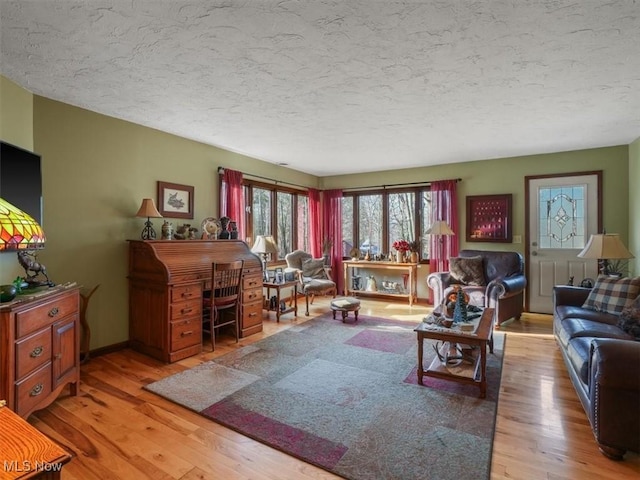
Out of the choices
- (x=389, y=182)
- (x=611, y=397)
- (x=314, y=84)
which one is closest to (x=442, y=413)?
(x=611, y=397)

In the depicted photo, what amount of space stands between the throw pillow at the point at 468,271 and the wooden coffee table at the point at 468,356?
1874mm

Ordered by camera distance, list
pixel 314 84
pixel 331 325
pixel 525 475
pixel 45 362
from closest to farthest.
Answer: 1. pixel 525 475
2. pixel 45 362
3. pixel 314 84
4. pixel 331 325

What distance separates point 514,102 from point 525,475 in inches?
114

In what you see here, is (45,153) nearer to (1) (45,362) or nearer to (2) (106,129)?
(2) (106,129)

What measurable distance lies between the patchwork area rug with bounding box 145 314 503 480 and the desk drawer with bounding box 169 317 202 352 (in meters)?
0.37

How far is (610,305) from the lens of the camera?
303cm

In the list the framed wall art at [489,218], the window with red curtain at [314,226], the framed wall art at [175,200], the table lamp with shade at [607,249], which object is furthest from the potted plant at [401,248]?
the framed wall art at [175,200]

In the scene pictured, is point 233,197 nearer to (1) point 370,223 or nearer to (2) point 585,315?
(1) point 370,223

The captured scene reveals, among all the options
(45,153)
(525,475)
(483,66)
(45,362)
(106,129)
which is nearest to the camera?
(525,475)

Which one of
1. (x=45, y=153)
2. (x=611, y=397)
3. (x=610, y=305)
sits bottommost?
(x=611, y=397)

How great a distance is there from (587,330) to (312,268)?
397 centimetres

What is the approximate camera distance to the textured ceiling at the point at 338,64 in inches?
70.9

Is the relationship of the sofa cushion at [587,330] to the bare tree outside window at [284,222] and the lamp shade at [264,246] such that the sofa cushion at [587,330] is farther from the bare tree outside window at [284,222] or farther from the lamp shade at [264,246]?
the bare tree outside window at [284,222]

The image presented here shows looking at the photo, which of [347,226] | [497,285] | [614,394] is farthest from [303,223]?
[614,394]
